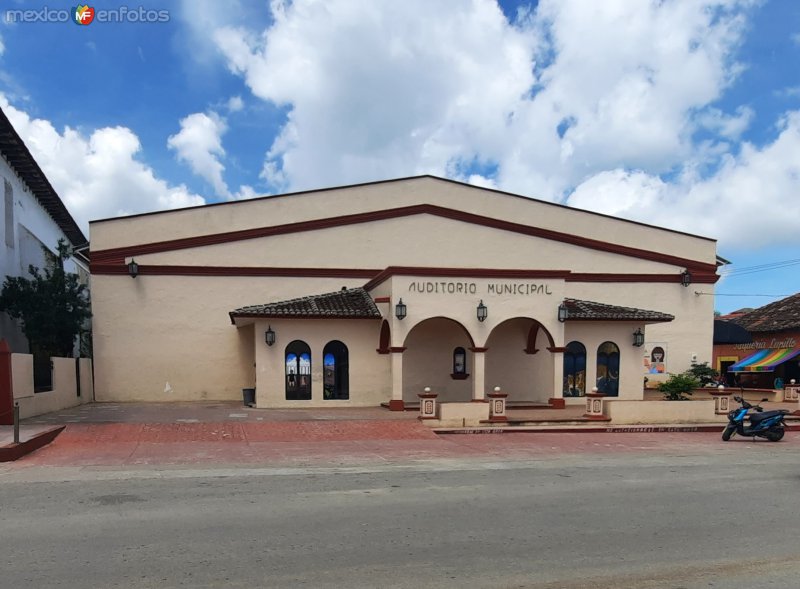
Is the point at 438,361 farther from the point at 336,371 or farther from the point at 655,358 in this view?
the point at 655,358

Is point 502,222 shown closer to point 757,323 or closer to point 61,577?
point 757,323

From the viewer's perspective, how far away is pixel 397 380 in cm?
1880

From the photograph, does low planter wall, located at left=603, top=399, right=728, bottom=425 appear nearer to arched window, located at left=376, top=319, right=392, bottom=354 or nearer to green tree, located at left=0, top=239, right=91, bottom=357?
arched window, located at left=376, top=319, right=392, bottom=354

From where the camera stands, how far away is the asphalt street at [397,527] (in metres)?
5.21

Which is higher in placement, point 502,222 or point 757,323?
point 502,222

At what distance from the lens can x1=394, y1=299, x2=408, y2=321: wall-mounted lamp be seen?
18.2 metres

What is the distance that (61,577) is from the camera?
199 inches

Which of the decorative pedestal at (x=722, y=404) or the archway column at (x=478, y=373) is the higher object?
the archway column at (x=478, y=373)

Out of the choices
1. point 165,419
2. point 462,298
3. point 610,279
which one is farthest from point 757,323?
point 165,419

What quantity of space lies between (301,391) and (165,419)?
4708 millimetres

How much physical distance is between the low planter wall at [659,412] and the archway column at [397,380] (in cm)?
616

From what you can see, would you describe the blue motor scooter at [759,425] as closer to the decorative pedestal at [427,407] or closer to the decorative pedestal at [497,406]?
the decorative pedestal at [497,406]

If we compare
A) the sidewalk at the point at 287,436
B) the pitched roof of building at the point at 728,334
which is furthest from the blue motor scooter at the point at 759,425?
the pitched roof of building at the point at 728,334

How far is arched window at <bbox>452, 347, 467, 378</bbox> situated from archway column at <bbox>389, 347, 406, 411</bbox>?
383 centimetres
